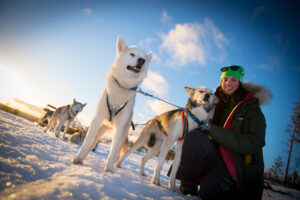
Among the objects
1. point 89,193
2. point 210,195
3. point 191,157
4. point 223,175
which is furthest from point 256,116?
point 89,193

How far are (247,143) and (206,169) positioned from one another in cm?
71

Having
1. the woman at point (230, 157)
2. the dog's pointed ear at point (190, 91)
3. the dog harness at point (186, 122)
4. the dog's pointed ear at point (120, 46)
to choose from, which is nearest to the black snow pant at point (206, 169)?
the woman at point (230, 157)

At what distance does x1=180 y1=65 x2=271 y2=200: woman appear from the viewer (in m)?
1.66

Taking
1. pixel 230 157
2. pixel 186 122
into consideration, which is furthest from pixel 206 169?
pixel 186 122

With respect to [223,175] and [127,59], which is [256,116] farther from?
[127,59]

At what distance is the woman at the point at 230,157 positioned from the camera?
1660 mm

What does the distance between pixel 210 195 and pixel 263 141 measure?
1.04 meters

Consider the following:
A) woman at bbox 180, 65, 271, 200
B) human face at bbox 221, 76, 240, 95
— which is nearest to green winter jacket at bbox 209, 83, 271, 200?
woman at bbox 180, 65, 271, 200

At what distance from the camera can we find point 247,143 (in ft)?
5.48

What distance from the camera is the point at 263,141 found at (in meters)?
1.74

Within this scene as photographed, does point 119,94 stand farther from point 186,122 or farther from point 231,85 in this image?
point 231,85

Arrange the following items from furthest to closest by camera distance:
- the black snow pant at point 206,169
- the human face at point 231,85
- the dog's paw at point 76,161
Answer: the human face at point 231,85 → the dog's paw at point 76,161 → the black snow pant at point 206,169

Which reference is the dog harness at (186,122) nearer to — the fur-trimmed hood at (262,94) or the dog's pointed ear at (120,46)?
the fur-trimmed hood at (262,94)

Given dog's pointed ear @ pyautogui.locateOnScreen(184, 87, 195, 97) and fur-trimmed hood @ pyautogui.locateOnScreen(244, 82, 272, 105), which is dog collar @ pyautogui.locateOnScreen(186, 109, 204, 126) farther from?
fur-trimmed hood @ pyautogui.locateOnScreen(244, 82, 272, 105)
